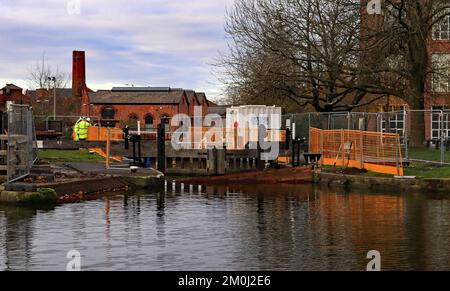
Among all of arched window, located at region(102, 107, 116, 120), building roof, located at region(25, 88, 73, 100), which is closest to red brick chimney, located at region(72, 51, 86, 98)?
building roof, located at region(25, 88, 73, 100)

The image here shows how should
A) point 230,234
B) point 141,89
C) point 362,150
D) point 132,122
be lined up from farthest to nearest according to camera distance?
point 141,89
point 132,122
point 362,150
point 230,234

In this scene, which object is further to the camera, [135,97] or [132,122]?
[135,97]

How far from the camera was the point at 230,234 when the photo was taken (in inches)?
661

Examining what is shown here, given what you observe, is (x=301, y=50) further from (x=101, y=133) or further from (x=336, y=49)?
(x=101, y=133)

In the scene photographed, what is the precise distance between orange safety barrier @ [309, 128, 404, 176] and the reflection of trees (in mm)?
15332

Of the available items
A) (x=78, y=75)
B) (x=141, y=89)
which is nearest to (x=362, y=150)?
(x=141, y=89)

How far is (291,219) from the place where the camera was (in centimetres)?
1970

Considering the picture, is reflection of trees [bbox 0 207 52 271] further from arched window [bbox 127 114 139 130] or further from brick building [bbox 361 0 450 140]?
arched window [bbox 127 114 139 130]

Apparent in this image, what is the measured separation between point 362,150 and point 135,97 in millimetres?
71040

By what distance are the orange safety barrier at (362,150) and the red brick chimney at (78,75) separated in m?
76.4
